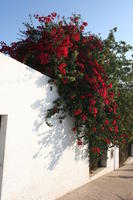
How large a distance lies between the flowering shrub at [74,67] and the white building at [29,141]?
402mm

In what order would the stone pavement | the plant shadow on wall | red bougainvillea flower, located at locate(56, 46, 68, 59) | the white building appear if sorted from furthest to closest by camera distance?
the stone pavement, red bougainvillea flower, located at locate(56, 46, 68, 59), the plant shadow on wall, the white building

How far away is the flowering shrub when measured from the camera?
498 cm

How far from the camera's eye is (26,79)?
410cm

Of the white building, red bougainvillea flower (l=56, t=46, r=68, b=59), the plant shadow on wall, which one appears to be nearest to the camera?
the white building

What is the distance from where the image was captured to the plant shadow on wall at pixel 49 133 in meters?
4.40

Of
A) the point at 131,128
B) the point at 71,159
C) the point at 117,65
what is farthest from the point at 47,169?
the point at 131,128

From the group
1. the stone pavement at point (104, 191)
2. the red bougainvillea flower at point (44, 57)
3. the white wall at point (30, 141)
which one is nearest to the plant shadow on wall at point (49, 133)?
the white wall at point (30, 141)

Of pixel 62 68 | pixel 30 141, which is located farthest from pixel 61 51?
pixel 30 141

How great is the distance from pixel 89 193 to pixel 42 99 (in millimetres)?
3009

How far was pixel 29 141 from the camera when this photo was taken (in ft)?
13.4

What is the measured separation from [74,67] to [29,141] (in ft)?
7.46

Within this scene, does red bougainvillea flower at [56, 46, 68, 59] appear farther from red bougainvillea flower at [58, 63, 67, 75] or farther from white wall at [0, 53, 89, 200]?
white wall at [0, 53, 89, 200]

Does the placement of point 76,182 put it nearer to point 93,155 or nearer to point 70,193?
point 70,193

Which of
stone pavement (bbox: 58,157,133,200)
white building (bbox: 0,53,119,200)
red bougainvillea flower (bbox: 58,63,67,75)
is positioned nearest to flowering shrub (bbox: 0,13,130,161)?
red bougainvillea flower (bbox: 58,63,67,75)
